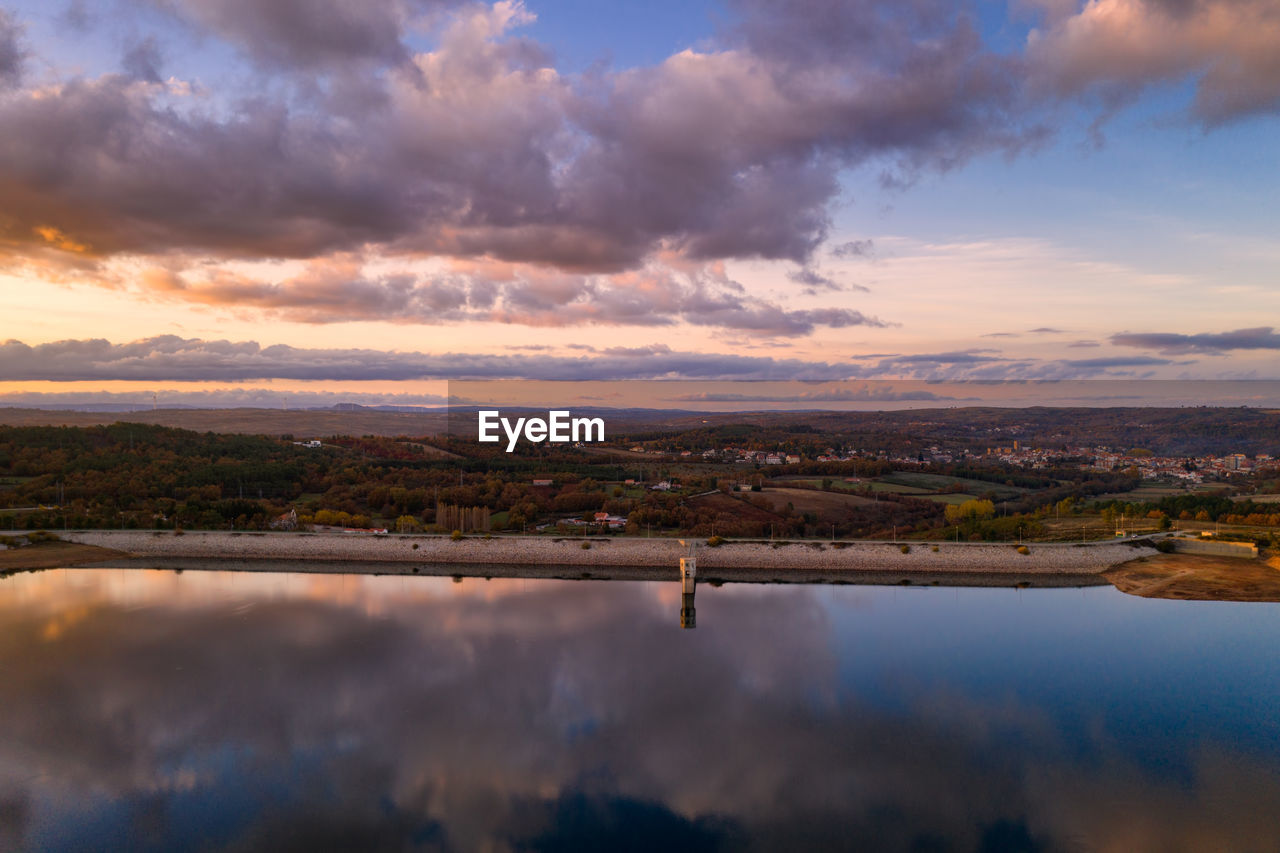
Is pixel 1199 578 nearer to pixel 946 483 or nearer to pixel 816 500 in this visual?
pixel 816 500

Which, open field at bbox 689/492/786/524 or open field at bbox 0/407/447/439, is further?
open field at bbox 0/407/447/439

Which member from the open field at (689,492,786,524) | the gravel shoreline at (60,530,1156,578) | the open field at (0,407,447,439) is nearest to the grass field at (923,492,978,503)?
the open field at (689,492,786,524)

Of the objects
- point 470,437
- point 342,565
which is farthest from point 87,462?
point 470,437

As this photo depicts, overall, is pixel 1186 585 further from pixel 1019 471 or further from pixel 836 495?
pixel 1019 471

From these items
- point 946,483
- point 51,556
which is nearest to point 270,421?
point 51,556

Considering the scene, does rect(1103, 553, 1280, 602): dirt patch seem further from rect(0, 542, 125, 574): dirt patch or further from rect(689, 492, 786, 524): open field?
rect(0, 542, 125, 574): dirt patch

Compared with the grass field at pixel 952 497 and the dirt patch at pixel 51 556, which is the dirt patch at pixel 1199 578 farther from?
the dirt patch at pixel 51 556

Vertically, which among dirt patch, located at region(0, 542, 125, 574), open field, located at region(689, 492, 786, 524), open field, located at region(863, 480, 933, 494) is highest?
open field, located at region(863, 480, 933, 494)
